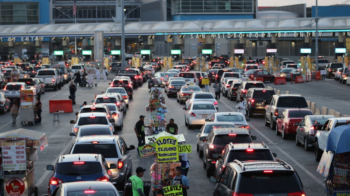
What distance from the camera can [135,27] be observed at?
99.9 meters

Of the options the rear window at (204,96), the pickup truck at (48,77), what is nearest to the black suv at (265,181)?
the rear window at (204,96)

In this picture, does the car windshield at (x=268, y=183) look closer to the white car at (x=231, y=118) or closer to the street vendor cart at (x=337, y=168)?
the street vendor cart at (x=337, y=168)

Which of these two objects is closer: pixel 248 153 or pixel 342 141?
pixel 342 141

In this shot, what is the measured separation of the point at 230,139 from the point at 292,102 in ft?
43.3

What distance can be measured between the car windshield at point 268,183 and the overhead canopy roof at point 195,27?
255ft

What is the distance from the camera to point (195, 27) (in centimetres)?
9669

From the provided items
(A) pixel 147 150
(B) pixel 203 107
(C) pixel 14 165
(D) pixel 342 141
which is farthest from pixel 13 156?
(B) pixel 203 107

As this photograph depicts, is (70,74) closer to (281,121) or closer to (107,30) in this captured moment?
(107,30)

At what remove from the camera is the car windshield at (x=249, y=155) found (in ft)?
46.9

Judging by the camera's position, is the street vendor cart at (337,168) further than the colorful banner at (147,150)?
No

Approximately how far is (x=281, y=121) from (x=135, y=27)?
243 feet

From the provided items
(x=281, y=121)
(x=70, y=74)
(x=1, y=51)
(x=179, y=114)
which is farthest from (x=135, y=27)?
(x=281, y=121)

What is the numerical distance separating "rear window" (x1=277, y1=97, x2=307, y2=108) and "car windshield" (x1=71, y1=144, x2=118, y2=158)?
15.5 meters

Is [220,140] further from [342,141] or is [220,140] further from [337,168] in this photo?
[342,141]
